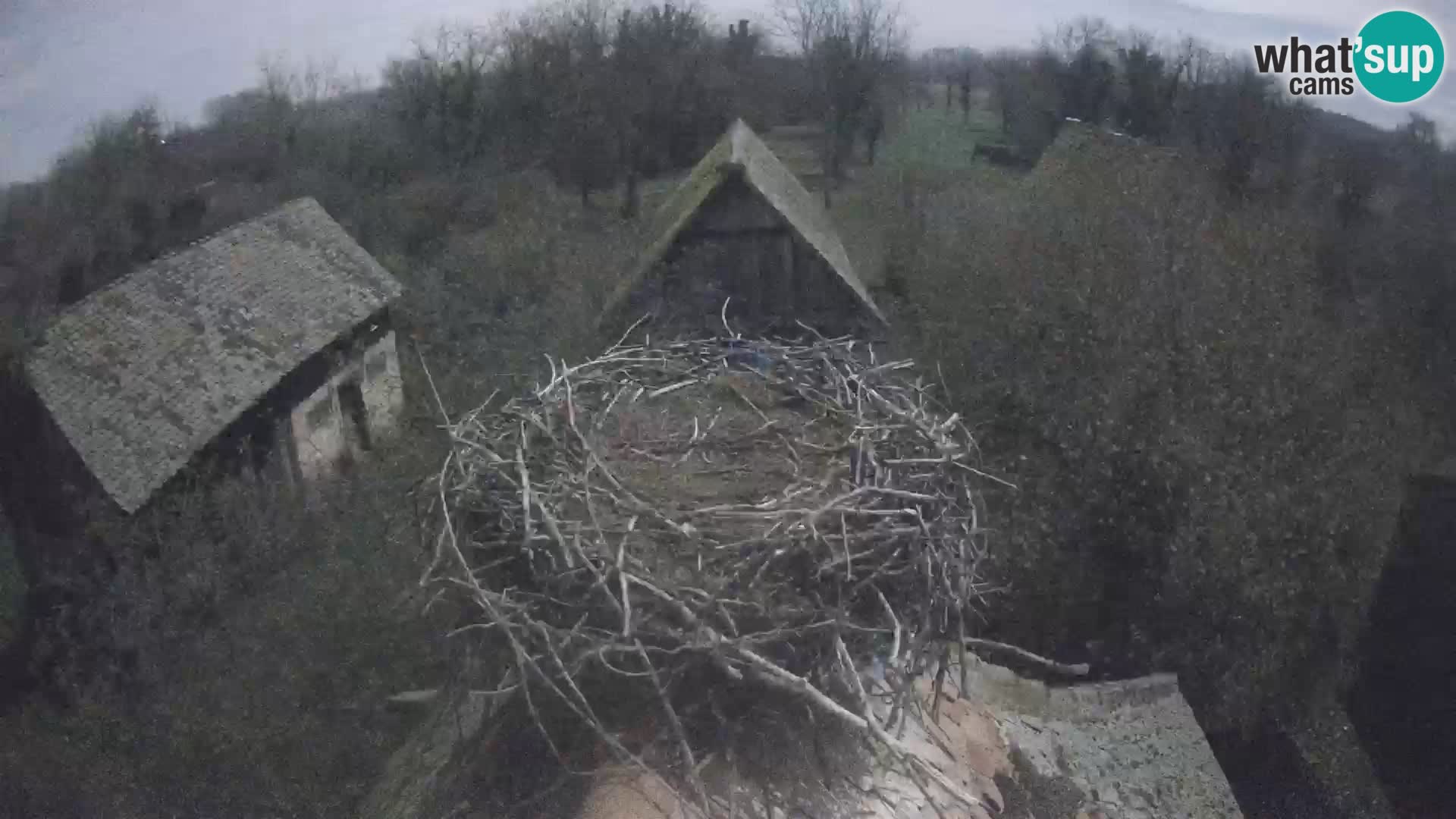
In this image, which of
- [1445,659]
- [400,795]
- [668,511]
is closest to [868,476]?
[668,511]

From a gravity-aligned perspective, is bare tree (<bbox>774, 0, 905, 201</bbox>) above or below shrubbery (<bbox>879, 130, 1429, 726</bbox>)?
above

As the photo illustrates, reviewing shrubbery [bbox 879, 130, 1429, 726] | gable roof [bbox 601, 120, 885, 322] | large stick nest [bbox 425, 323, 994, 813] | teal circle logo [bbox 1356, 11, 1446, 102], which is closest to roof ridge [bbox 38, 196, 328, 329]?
gable roof [bbox 601, 120, 885, 322]

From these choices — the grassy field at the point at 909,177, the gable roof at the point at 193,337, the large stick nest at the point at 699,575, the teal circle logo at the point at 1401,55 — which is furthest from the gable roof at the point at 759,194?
the large stick nest at the point at 699,575

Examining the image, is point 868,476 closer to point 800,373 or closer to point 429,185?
point 800,373

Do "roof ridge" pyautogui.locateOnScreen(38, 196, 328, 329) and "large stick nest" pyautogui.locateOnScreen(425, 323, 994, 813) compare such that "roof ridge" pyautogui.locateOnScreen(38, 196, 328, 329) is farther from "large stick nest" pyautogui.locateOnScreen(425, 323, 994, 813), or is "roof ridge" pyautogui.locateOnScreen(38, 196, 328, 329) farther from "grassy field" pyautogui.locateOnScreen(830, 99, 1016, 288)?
"grassy field" pyautogui.locateOnScreen(830, 99, 1016, 288)

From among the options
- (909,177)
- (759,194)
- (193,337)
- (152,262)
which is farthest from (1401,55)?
(152,262)

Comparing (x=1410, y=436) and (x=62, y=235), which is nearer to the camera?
(x=62, y=235)
